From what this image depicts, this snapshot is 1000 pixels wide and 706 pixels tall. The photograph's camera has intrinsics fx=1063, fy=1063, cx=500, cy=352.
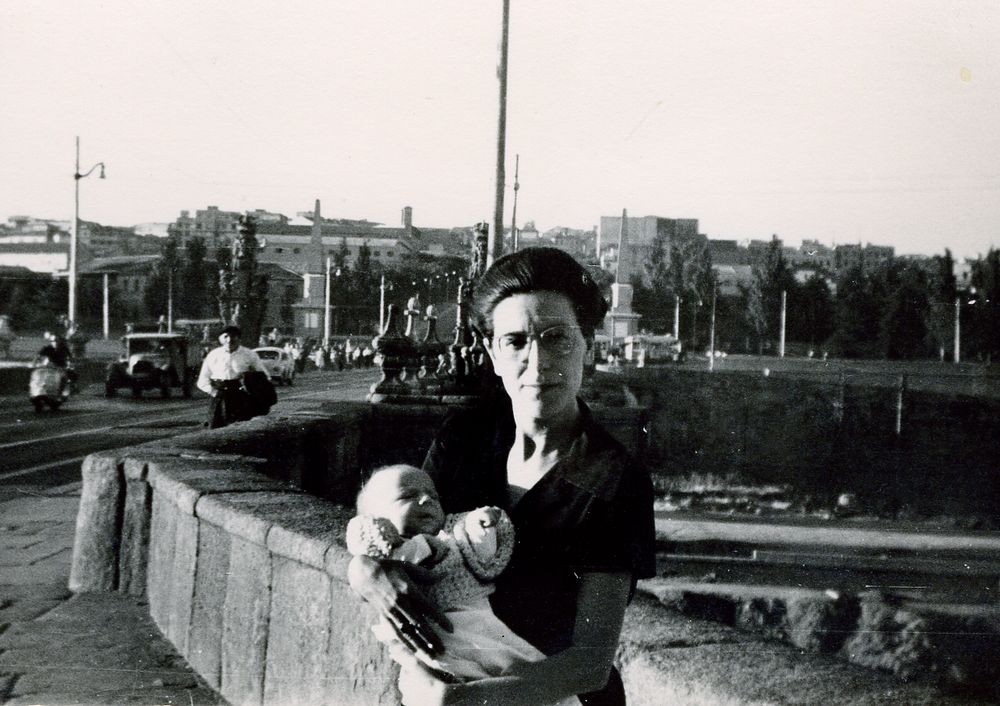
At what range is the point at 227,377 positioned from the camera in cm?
571

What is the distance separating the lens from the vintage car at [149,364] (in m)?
4.25

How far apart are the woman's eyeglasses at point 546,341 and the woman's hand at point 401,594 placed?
1.08ft

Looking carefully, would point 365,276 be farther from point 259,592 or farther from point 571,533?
point 571,533

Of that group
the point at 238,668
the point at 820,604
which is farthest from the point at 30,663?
the point at 820,604

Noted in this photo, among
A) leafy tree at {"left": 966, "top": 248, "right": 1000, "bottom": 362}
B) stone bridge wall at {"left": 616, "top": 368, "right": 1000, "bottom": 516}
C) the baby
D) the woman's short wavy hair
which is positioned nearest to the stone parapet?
the baby

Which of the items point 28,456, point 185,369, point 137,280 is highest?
point 137,280

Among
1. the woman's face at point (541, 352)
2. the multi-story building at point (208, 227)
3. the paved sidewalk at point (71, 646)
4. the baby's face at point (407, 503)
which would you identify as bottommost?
the paved sidewalk at point (71, 646)

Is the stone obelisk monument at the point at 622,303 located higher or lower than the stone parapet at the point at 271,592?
higher

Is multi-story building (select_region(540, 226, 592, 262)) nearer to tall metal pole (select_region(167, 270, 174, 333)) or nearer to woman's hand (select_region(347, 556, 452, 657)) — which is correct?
woman's hand (select_region(347, 556, 452, 657))

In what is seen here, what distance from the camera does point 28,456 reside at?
16.5ft

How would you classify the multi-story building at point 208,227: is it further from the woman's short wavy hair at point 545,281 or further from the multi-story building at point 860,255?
the woman's short wavy hair at point 545,281

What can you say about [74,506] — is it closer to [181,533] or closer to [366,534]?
[181,533]

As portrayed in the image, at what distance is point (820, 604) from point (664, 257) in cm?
435

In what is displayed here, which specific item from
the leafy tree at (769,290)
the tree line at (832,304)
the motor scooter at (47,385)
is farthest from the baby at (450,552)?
the motor scooter at (47,385)
